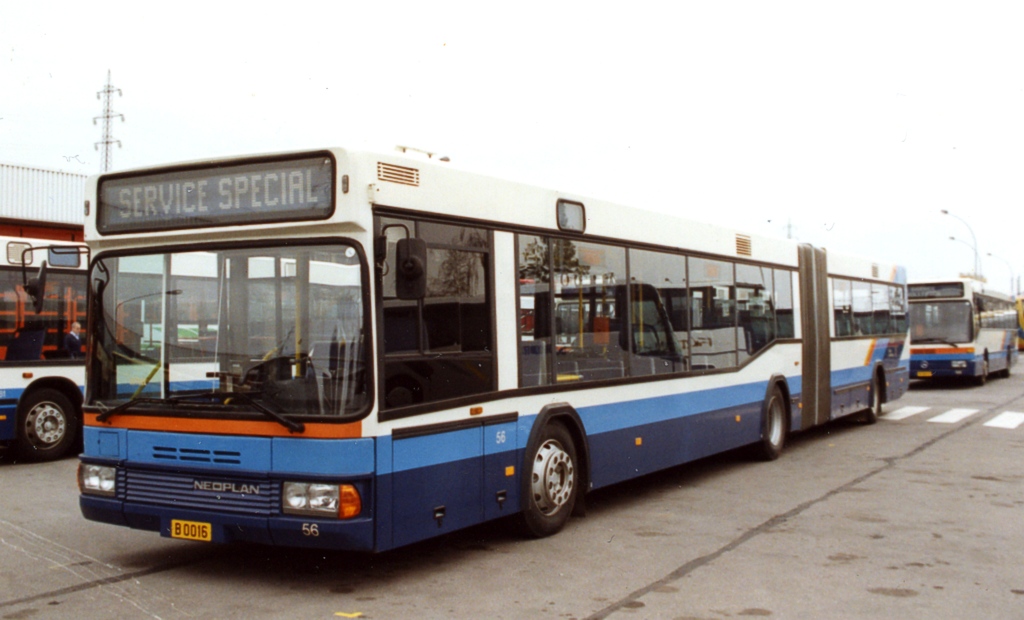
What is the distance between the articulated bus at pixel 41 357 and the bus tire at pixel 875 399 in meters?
12.1

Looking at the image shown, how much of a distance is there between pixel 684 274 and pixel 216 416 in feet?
18.4

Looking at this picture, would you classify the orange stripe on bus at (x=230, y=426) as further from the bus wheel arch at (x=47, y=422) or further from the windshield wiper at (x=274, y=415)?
the bus wheel arch at (x=47, y=422)

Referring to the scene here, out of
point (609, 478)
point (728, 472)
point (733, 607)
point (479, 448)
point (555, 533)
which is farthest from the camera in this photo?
point (728, 472)

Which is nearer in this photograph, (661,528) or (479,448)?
(479,448)

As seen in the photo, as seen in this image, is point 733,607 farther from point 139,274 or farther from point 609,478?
point 139,274

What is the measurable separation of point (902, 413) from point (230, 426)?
15.9 meters

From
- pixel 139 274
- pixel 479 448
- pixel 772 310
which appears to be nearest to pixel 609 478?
pixel 479 448

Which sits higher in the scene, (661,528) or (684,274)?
(684,274)

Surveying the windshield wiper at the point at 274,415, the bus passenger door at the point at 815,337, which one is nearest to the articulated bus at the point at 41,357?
the windshield wiper at the point at 274,415

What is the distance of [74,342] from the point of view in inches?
512

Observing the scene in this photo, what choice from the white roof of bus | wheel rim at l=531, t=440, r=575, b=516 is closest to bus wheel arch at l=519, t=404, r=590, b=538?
wheel rim at l=531, t=440, r=575, b=516

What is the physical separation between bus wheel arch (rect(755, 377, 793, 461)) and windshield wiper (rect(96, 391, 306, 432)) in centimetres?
758

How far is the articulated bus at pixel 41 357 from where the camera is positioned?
40.3ft

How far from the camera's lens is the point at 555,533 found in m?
7.98
